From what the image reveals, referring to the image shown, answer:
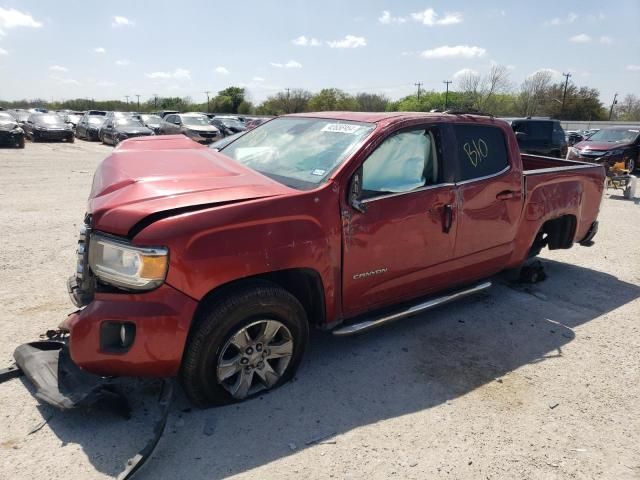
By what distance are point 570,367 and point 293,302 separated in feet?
7.52

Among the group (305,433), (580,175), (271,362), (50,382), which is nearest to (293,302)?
(271,362)

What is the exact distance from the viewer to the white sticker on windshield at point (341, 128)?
11.7 feet

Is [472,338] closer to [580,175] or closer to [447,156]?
[447,156]

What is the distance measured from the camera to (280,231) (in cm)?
284

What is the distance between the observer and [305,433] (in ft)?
9.18

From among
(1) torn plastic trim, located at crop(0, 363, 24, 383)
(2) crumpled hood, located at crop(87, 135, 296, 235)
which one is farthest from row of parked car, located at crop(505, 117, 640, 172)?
(1) torn plastic trim, located at crop(0, 363, 24, 383)

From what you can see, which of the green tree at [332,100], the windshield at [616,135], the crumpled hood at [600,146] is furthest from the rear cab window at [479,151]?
the green tree at [332,100]

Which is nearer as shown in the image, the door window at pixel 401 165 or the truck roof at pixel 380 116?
the door window at pixel 401 165

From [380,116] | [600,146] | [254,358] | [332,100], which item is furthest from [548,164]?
[332,100]

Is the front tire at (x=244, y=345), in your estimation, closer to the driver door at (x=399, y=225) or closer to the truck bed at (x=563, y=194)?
the driver door at (x=399, y=225)

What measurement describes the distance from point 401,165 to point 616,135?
52.8 ft

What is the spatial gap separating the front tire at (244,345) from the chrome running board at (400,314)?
307 millimetres

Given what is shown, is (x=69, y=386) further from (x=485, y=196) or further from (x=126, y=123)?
(x=126, y=123)

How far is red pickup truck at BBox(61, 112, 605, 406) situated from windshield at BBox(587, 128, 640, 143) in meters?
13.9
